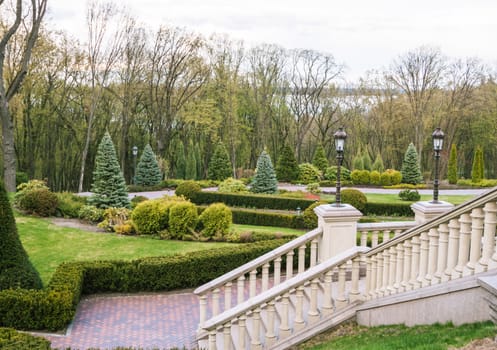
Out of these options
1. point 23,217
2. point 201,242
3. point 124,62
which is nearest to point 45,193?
point 23,217

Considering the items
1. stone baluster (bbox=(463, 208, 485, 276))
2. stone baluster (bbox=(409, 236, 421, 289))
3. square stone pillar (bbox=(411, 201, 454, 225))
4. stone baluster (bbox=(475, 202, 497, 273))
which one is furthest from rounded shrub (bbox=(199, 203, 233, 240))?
stone baluster (bbox=(475, 202, 497, 273))

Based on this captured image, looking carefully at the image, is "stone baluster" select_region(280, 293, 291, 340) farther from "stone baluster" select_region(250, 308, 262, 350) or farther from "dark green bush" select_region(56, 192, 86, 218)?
"dark green bush" select_region(56, 192, 86, 218)

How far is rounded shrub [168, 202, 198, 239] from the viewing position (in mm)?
12734

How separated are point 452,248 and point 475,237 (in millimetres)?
372

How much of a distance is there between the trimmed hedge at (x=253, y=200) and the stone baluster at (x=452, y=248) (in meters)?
14.9

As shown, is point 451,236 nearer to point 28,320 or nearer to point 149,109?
point 28,320

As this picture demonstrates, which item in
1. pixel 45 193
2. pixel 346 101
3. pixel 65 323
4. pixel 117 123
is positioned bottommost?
pixel 65 323

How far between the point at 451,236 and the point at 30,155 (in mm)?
31164

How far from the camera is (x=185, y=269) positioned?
32.2 ft

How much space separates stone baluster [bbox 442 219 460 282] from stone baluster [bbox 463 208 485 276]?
210 mm

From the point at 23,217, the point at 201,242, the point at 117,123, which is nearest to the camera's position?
the point at 201,242

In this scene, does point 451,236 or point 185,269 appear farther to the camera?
point 185,269

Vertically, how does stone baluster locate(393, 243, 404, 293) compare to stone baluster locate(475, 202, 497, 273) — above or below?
below

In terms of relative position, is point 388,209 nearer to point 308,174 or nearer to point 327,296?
point 308,174
